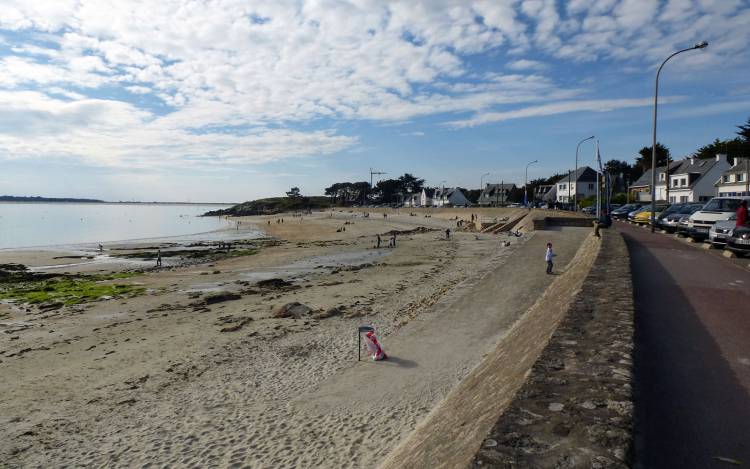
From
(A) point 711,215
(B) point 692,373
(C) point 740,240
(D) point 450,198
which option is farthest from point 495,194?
(B) point 692,373

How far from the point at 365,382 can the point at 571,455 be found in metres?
5.81

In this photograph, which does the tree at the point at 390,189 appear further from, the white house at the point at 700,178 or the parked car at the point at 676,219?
the parked car at the point at 676,219

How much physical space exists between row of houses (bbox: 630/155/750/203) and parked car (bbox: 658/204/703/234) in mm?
25817

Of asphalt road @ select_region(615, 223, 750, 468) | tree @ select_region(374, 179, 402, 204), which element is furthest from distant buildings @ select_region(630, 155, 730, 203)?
tree @ select_region(374, 179, 402, 204)

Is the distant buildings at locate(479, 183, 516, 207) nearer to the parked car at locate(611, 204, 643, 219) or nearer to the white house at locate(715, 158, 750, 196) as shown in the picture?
the white house at locate(715, 158, 750, 196)

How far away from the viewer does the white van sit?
789 inches

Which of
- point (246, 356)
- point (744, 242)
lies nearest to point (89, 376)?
point (246, 356)

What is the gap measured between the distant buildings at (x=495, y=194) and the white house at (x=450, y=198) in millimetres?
5253

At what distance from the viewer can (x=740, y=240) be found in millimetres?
14602

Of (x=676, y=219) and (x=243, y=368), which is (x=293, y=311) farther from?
(x=676, y=219)

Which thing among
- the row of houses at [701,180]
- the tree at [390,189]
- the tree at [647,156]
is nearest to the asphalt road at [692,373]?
the row of houses at [701,180]

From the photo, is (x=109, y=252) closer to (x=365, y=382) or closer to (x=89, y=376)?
(x=89, y=376)

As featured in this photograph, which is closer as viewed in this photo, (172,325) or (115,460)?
(115,460)

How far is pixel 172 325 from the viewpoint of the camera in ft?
47.0
